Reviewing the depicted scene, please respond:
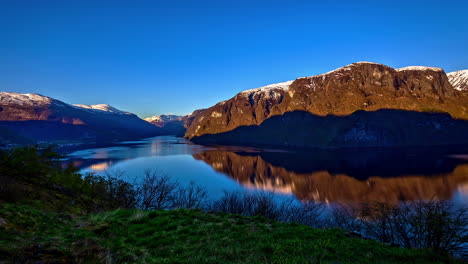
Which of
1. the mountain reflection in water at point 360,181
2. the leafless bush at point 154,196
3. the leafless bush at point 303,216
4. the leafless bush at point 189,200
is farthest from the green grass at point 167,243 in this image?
the mountain reflection in water at point 360,181

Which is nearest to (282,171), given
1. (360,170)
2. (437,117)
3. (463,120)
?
(360,170)

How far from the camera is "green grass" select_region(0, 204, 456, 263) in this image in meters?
6.80

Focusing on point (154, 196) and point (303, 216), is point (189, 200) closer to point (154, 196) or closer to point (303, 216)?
point (154, 196)

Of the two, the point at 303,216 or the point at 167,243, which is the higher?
the point at 167,243

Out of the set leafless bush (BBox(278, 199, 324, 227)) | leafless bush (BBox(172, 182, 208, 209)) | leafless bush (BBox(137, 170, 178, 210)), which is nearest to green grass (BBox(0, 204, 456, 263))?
leafless bush (BBox(137, 170, 178, 210))

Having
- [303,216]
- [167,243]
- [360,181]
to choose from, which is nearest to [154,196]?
[303,216]

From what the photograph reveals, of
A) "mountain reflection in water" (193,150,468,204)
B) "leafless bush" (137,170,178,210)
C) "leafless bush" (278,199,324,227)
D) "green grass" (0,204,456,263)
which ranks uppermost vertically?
"green grass" (0,204,456,263)

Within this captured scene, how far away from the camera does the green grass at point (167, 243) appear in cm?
680

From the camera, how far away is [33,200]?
14.2 metres

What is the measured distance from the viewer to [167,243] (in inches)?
396

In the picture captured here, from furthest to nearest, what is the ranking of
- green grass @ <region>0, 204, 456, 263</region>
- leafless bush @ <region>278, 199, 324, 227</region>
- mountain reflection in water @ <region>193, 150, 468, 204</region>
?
mountain reflection in water @ <region>193, 150, 468, 204</region> → leafless bush @ <region>278, 199, 324, 227</region> → green grass @ <region>0, 204, 456, 263</region>

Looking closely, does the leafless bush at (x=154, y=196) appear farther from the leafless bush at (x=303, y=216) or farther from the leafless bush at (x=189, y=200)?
the leafless bush at (x=303, y=216)

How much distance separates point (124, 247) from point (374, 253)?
34.6 ft

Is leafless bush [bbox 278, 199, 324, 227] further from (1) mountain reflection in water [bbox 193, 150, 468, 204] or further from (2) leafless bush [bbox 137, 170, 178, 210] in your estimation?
(2) leafless bush [bbox 137, 170, 178, 210]
